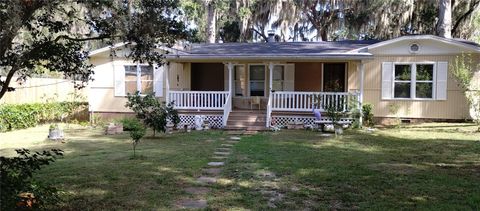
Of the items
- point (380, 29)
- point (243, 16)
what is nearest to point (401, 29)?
point (380, 29)

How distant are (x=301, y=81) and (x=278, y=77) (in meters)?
0.94

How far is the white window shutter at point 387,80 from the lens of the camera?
1633 cm

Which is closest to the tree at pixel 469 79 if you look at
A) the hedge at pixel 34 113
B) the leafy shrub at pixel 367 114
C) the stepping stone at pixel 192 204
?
the leafy shrub at pixel 367 114

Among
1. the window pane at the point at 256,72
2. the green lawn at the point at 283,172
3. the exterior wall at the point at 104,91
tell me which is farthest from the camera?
the exterior wall at the point at 104,91

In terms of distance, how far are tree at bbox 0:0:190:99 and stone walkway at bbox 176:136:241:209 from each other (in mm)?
1892

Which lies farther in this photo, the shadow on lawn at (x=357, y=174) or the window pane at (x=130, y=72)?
the window pane at (x=130, y=72)

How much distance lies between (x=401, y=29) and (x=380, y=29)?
4.91ft

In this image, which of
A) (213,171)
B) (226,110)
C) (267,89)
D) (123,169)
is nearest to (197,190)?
(213,171)

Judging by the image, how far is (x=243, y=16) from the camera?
27.6 m

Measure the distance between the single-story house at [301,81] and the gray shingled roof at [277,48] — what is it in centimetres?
4

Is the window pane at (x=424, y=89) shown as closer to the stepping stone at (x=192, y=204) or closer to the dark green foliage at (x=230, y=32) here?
the stepping stone at (x=192, y=204)

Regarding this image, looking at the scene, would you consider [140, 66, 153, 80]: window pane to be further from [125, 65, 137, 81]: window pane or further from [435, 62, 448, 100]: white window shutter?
[435, 62, 448, 100]: white window shutter

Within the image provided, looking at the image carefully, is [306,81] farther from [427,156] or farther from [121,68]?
[427,156]

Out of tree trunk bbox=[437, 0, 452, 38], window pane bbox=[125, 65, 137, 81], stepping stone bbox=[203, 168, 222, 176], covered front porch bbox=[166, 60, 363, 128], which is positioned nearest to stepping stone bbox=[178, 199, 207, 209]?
stepping stone bbox=[203, 168, 222, 176]
